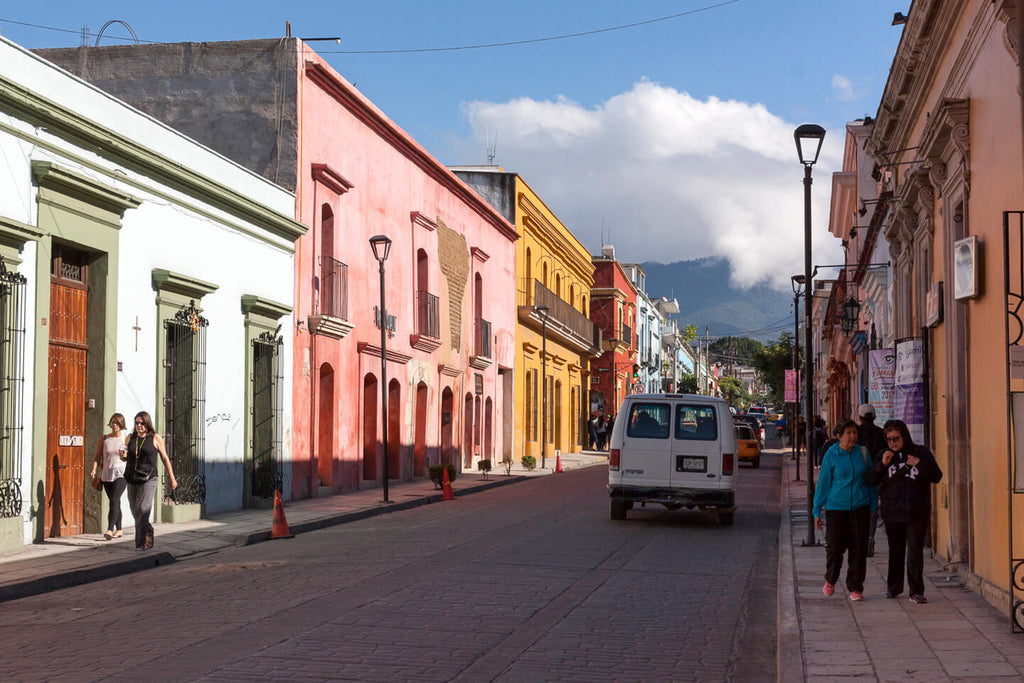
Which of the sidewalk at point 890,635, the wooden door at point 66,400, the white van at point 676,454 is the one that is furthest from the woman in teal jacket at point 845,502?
the wooden door at point 66,400

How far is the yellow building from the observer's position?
139 feet

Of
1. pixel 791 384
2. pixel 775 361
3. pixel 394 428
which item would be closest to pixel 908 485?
pixel 394 428

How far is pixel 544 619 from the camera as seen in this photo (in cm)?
953

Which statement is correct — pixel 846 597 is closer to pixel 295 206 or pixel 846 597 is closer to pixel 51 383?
pixel 51 383

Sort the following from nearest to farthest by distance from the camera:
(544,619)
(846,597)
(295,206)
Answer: (544,619) → (846,597) → (295,206)

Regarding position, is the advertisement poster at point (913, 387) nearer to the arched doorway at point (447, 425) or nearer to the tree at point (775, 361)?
the arched doorway at point (447, 425)

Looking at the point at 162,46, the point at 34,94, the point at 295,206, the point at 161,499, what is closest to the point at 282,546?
the point at 161,499

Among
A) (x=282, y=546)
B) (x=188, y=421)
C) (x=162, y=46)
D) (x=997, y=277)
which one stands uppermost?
(x=162, y=46)

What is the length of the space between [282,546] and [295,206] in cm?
935

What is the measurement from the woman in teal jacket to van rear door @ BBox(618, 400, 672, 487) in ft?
24.7

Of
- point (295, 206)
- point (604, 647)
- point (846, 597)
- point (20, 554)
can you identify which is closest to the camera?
point (604, 647)

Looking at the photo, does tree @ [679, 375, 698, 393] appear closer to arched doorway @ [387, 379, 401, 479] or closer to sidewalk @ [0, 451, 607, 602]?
arched doorway @ [387, 379, 401, 479]

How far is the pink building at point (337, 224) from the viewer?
918 inches

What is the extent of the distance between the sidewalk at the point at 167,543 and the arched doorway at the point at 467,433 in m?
10.5
